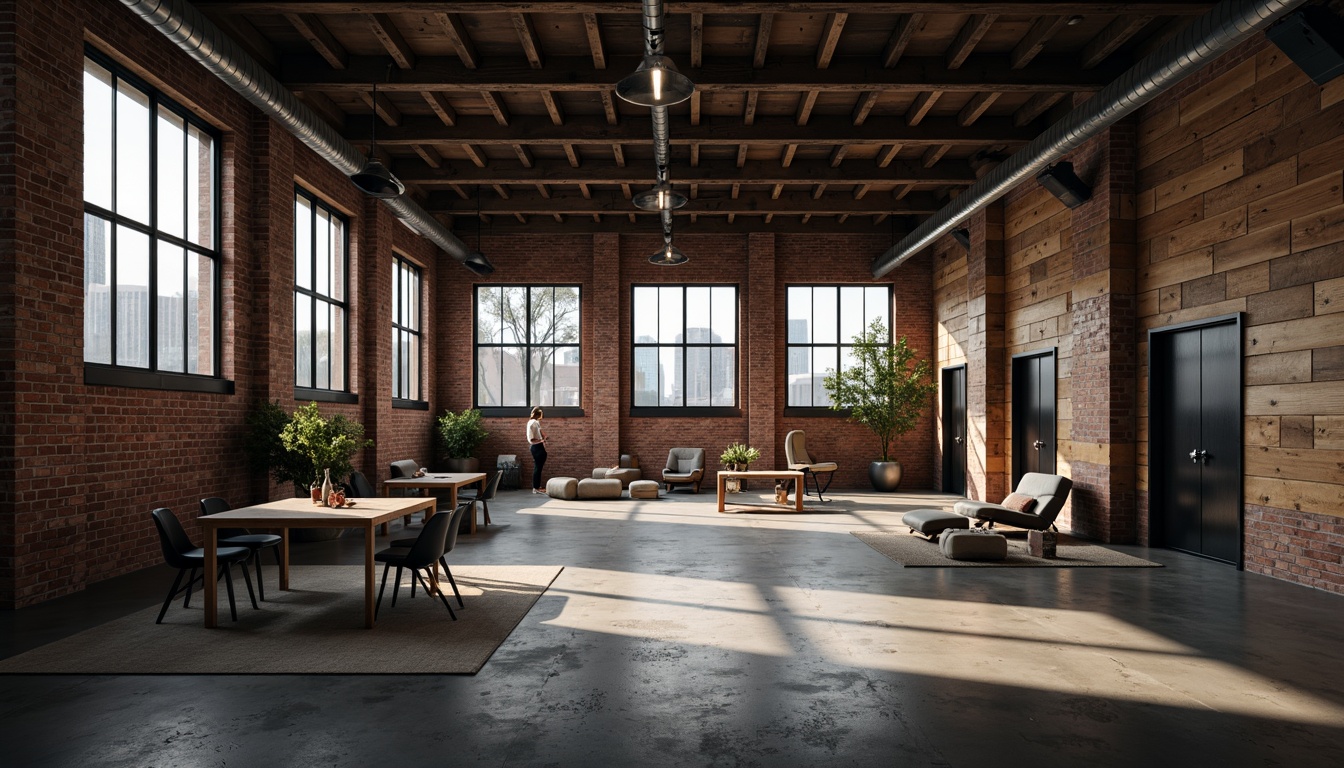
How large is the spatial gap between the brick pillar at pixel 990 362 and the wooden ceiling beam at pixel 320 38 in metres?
9.04

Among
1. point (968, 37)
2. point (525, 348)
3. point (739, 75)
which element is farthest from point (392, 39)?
point (525, 348)

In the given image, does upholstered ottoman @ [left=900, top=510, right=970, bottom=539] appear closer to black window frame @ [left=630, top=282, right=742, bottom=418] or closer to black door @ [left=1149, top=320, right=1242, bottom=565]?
black door @ [left=1149, top=320, right=1242, bottom=565]

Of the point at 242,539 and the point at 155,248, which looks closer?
the point at 242,539

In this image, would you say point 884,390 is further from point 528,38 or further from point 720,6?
point 528,38

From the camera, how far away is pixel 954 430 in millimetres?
14492

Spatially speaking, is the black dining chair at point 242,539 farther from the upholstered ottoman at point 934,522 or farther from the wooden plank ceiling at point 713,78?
the upholstered ottoman at point 934,522

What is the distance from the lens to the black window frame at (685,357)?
1573cm

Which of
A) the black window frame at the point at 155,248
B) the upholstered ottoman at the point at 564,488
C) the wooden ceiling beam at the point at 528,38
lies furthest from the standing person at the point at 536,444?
the wooden ceiling beam at the point at 528,38

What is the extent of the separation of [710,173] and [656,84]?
645 cm

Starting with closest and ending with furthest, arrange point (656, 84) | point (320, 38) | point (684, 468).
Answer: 1. point (656, 84)
2. point (320, 38)
3. point (684, 468)

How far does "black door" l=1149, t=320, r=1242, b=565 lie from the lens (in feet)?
23.5

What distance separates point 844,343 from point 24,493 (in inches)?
520

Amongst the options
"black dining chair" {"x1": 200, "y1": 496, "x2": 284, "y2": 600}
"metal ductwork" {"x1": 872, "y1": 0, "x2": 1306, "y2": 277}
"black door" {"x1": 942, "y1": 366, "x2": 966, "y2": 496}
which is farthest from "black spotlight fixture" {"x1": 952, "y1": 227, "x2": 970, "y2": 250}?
"black dining chair" {"x1": 200, "y1": 496, "x2": 284, "y2": 600}

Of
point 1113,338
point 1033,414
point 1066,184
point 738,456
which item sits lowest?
point 738,456
